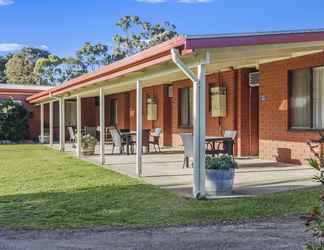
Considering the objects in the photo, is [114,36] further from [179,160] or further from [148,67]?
[148,67]

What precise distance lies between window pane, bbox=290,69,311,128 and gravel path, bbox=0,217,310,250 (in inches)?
243

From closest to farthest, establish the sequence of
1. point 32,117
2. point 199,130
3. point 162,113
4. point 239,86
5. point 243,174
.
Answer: point 199,130, point 243,174, point 239,86, point 162,113, point 32,117

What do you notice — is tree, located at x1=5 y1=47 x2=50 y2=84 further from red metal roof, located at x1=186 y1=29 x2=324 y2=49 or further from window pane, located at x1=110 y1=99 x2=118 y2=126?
red metal roof, located at x1=186 y1=29 x2=324 y2=49

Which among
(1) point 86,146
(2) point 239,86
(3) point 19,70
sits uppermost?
(3) point 19,70

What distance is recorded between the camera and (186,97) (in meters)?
18.9

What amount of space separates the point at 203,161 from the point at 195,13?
3634 cm

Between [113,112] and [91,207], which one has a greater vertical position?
[113,112]

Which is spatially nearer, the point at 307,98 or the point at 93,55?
the point at 307,98

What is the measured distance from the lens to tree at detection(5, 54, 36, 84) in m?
58.2

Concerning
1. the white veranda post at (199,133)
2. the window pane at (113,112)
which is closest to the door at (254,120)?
the white veranda post at (199,133)

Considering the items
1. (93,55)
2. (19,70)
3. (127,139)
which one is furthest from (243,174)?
(19,70)

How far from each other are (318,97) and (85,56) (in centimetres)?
4236

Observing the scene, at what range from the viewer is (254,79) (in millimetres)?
14594

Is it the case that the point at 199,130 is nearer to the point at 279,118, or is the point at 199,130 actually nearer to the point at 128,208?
the point at 128,208
